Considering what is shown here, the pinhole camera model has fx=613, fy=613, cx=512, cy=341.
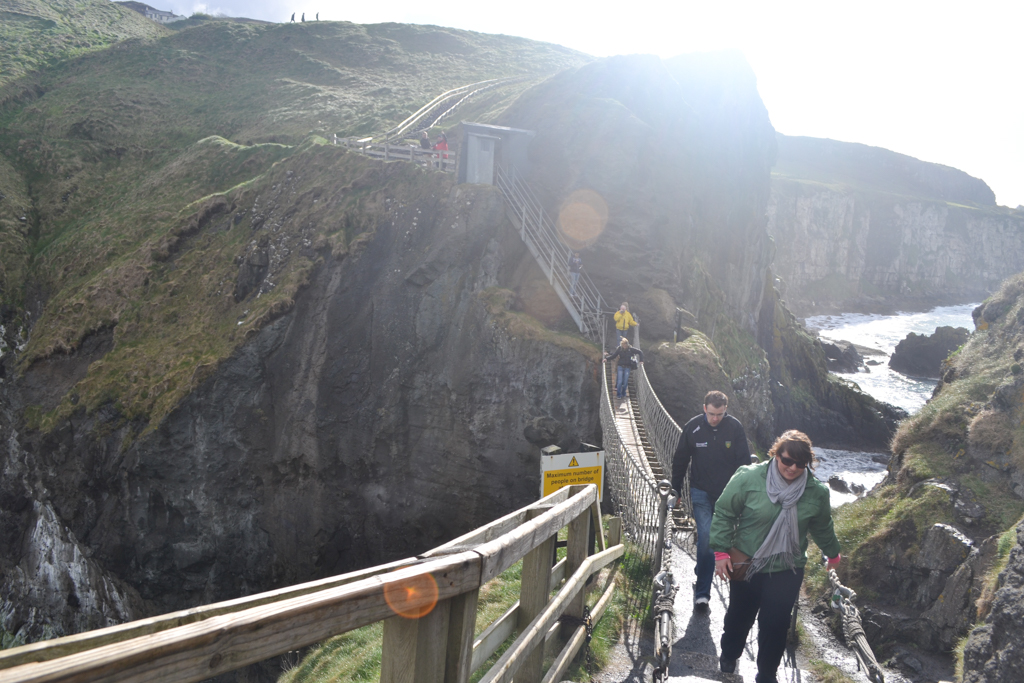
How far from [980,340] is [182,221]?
24797mm

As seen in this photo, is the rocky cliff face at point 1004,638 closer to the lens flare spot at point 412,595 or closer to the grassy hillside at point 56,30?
the lens flare spot at point 412,595

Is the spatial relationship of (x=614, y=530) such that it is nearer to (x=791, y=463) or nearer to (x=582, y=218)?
(x=791, y=463)

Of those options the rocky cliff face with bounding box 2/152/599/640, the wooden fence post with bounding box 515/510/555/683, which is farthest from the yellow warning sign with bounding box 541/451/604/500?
the rocky cliff face with bounding box 2/152/599/640

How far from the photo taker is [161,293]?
20.2 meters

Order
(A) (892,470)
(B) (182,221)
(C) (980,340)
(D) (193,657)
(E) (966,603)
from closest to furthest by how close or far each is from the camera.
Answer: (D) (193,657) → (E) (966,603) → (A) (892,470) → (C) (980,340) → (B) (182,221)

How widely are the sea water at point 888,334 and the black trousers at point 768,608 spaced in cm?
3503

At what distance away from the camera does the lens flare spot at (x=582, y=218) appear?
2314cm

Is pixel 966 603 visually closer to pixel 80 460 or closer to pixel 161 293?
pixel 80 460

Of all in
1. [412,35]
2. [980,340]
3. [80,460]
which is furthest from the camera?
[412,35]

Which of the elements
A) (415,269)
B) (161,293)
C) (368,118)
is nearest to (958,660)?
(415,269)

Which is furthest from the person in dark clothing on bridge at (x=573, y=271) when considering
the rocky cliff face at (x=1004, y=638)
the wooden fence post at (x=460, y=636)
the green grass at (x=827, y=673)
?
the wooden fence post at (x=460, y=636)

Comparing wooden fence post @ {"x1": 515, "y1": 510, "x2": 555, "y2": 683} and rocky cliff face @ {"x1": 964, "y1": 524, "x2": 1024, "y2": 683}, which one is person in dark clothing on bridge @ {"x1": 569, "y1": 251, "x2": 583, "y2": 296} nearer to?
rocky cliff face @ {"x1": 964, "y1": 524, "x2": 1024, "y2": 683}

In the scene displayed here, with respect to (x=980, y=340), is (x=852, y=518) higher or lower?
lower

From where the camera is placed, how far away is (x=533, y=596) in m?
3.55
